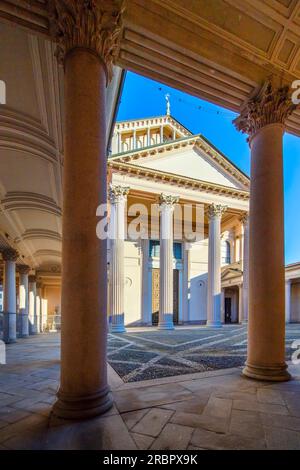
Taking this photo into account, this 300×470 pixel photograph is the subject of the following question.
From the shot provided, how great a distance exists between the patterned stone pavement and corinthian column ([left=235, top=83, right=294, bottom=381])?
41 cm

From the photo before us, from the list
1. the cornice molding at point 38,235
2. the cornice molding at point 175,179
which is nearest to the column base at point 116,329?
the cornice molding at point 38,235

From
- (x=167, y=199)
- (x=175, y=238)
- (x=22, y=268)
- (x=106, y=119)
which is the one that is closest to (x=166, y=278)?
(x=167, y=199)

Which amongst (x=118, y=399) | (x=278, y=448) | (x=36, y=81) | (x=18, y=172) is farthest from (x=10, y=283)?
(x=278, y=448)

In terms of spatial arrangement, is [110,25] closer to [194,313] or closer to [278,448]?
[278,448]

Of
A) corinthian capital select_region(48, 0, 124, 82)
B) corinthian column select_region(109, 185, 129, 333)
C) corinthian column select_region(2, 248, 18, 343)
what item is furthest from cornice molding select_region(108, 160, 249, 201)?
corinthian capital select_region(48, 0, 124, 82)

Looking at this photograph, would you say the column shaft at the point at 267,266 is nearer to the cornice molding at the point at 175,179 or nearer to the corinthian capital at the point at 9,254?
the corinthian capital at the point at 9,254

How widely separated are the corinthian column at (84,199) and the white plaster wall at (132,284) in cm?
2091

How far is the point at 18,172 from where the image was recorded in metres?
8.70

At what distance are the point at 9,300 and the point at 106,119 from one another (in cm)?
1183

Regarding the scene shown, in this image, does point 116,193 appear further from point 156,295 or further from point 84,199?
point 84,199

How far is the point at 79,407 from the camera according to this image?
9.86 ft

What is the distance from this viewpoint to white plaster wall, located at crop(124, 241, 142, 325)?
23.8 m

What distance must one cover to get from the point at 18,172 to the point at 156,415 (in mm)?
7829

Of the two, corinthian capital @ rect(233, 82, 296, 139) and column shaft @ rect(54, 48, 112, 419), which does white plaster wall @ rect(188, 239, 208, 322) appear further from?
column shaft @ rect(54, 48, 112, 419)
